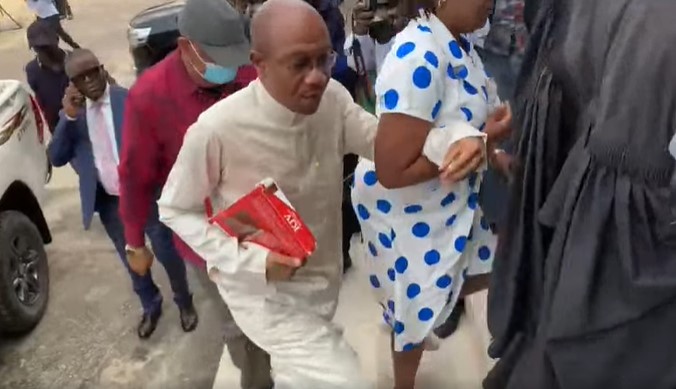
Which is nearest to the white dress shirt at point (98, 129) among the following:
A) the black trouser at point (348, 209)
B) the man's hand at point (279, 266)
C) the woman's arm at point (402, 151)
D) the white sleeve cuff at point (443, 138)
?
the black trouser at point (348, 209)

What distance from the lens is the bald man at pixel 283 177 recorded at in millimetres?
2064

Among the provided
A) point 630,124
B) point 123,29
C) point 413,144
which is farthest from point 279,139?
point 123,29

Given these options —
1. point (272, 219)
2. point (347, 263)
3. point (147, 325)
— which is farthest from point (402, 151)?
point (147, 325)

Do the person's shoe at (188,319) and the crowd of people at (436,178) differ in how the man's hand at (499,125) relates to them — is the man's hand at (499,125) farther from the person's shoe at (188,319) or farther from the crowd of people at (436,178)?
the person's shoe at (188,319)

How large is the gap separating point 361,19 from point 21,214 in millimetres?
2016

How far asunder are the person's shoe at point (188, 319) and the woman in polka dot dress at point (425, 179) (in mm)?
1376

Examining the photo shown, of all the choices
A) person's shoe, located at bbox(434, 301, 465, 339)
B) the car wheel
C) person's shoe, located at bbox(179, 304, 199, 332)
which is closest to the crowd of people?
person's shoe, located at bbox(434, 301, 465, 339)

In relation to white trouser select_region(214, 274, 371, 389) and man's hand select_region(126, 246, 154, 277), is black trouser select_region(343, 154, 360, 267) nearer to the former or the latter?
man's hand select_region(126, 246, 154, 277)

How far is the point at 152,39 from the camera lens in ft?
13.8

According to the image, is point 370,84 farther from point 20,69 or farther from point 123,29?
point 123,29

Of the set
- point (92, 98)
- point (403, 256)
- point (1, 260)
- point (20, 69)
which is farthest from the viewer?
point (20, 69)

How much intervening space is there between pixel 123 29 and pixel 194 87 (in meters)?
7.58

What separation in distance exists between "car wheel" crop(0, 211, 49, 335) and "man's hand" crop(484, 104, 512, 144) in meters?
2.54

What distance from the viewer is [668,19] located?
1503mm
